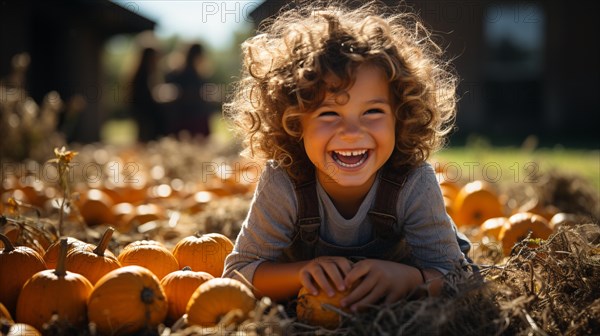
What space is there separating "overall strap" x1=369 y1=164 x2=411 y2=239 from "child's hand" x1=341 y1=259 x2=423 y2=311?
29 cm

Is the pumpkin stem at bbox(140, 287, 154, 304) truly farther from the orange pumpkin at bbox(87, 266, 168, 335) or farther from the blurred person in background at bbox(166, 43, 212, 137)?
the blurred person in background at bbox(166, 43, 212, 137)

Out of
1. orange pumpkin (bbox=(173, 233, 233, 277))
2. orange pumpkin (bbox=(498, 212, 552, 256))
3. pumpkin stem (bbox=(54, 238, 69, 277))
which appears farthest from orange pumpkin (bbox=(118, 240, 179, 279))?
orange pumpkin (bbox=(498, 212, 552, 256))

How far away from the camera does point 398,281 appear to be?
2.44m

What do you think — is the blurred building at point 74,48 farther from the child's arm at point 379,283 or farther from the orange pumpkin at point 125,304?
the child's arm at point 379,283

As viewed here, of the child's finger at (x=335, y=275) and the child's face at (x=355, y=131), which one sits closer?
the child's finger at (x=335, y=275)

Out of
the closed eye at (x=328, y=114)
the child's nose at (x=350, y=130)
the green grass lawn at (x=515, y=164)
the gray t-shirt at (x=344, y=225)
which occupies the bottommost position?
the green grass lawn at (x=515, y=164)

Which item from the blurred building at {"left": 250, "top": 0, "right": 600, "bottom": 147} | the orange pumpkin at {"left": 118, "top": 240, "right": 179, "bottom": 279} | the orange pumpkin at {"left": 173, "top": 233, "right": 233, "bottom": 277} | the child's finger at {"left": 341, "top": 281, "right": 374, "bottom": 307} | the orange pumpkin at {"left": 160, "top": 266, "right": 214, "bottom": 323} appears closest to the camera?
the child's finger at {"left": 341, "top": 281, "right": 374, "bottom": 307}

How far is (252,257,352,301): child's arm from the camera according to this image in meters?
2.38

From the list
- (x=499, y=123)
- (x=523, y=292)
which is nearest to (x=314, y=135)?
(x=523, y=292)

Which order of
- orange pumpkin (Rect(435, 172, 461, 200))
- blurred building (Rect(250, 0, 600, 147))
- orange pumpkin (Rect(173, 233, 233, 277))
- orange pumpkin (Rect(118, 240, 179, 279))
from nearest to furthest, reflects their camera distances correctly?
orange pumpkin (Rect(118, 240, 179, 279)), orange pumpkin (Rect(173, 233, 233, 277)), orange pumpkin (Rect(435, 172, 461, 200)), blurred building (Rect(250, 0, 600, 147))

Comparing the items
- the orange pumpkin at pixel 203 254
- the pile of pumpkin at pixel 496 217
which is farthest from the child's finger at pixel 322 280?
the pile of pumpkin at pixel 496 217

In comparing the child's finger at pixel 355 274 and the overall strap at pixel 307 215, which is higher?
the overall strap at pixel 307 215

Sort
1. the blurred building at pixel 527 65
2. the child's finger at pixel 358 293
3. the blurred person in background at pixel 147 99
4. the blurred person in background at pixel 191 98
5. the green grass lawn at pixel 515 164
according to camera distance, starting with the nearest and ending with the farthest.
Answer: the child's finger at pixel 358 293 < the green grass lawn at pixel 515 164 < the blurred person in background at pixel 191 98 < the blurred person in background at pixel 147 99 < the blurred building at pixel 527 65

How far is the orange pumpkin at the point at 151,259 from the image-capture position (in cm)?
285
